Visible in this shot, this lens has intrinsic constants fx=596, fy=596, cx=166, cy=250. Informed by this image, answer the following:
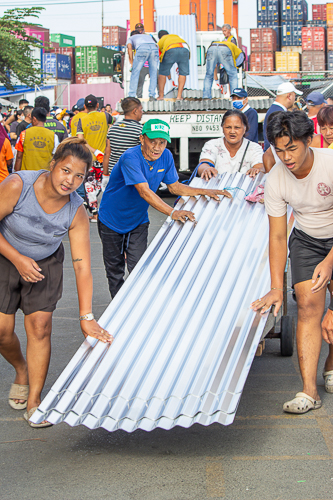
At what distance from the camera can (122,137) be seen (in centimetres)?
743

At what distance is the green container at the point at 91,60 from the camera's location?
6297 centimetres

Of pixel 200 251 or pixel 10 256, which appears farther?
pixel 200 251

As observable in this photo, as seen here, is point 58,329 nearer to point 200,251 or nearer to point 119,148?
point 200,251

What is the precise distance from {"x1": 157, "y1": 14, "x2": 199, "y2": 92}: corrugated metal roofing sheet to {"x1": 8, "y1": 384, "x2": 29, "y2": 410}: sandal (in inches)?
433

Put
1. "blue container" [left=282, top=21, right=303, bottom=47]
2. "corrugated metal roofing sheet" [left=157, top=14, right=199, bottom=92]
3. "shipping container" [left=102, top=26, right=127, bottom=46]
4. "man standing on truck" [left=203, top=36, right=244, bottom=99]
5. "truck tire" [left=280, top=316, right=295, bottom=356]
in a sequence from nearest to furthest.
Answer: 1. "truck tire" [left=280, top=316, right=295, bottom=356]
2. "man standing on truck" [left=203, top=36, right=244, bottom=99]
3. "corrugated metal roofing sheet" [left=157, top=14, right=199, bottom=92]
4. "blue container" [left=282, top=21, right=303, bottom=47]
5. "shipping container" [left=102, top=26, right=127, bottom=46]

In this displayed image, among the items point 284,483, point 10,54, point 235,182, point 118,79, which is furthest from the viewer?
point 10,54

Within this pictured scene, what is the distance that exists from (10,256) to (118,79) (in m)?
11.7

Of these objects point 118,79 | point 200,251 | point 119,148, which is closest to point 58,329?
point 200,251

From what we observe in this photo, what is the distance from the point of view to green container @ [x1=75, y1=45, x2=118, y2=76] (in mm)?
62969

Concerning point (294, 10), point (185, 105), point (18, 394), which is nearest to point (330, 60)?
point (294, 10)

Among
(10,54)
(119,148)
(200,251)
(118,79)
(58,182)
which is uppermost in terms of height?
(10,54)

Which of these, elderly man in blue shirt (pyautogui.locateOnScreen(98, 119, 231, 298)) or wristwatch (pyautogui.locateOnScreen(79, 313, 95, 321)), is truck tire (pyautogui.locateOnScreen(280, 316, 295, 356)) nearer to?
elderly man in blue shirt (pyautogui.locateOnScreen(98, 119, 231, 298))

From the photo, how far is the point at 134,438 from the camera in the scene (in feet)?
10.8

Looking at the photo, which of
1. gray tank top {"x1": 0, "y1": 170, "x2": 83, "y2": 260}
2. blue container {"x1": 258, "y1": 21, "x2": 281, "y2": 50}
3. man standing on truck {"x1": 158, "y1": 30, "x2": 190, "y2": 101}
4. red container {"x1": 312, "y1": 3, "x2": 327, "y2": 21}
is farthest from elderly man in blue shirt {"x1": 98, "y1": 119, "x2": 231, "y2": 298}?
red container {"x1": 312, "y1": 3, "x2": 327, "y2": 21}
